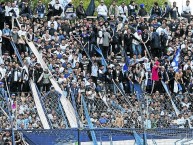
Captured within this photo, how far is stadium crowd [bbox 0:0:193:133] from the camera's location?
30.3m

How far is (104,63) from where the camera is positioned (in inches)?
1393

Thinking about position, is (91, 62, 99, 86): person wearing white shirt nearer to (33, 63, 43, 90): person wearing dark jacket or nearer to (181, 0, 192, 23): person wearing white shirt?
→ (33, 63, 43, 90): person wearing dark jacket

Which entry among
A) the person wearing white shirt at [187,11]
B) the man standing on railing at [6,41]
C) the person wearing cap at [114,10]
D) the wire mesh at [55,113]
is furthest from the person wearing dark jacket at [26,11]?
the wire mesh at [55,113]

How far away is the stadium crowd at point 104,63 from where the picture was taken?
3026 cm

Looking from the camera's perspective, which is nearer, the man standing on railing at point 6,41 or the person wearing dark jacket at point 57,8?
the man standing on railing at point 6,41

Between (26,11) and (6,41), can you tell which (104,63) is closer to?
(6,41)

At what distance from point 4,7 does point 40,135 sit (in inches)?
623

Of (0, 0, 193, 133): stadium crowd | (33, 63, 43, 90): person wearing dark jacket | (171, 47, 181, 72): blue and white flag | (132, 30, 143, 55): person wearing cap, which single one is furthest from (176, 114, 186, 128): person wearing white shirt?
(132, 30, 143, 55): person wearing cap

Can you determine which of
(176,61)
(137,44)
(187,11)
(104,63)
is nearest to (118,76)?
(104,63)

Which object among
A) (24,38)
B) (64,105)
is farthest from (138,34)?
(64,105)

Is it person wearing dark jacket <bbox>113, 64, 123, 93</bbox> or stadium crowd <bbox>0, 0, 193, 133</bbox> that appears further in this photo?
person wearing dark jacket <bbox>113, 64, 123, 93</bbox>

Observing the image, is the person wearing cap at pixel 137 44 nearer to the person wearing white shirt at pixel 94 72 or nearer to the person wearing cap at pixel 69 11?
the person wearing white shirt at pixel 94 72

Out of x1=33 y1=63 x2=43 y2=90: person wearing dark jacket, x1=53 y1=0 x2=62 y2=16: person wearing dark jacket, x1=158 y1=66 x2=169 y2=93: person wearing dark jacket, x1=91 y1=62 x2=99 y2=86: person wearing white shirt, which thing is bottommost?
x1=158 y1=66 x2=169 y2=93: person wearing dark jacket

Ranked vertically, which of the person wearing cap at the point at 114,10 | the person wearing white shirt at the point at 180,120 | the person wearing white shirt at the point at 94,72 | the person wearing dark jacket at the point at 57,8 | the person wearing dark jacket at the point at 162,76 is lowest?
the person wearing white shirt at the point at 180,120
